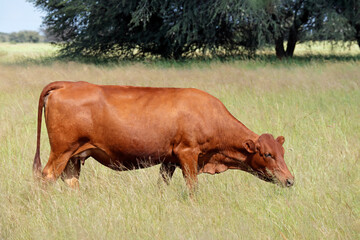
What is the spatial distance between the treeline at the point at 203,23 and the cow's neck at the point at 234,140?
12.1 meters

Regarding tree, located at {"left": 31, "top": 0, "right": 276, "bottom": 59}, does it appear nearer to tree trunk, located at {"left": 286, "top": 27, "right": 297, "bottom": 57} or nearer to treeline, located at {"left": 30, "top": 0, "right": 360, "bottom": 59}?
treeline, located at {"left": 30, "top": 0, "right": 360, "bottom": 59}

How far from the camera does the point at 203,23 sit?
17156 millimetres

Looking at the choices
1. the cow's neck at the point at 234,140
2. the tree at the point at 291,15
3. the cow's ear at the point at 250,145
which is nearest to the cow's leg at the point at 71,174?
the cow's neck at the point at 234,140

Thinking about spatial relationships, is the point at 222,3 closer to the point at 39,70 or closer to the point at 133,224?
the point at 39,70

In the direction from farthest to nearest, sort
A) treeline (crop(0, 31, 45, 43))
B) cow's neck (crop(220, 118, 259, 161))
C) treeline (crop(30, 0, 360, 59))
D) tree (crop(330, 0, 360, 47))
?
treeline (crop(0, 31, 45, 43)) < tree (crop(330, 0, 360, 47)) < treeline (crop(30, 0, 360, 59)) < cow's neck (crop(220, 118, 259, 161))

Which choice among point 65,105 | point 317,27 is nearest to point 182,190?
point 65,105

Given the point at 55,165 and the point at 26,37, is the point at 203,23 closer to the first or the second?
the point at 55,165

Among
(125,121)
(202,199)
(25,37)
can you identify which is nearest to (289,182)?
(202,199)

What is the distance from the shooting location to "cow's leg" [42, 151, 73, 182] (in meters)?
3.95

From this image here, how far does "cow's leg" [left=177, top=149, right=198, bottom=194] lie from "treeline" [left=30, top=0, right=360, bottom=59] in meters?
12.4

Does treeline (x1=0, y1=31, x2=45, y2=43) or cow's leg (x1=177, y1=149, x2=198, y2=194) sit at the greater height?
cow's leg (x1=177, y1=149, x2=198, y2=194)

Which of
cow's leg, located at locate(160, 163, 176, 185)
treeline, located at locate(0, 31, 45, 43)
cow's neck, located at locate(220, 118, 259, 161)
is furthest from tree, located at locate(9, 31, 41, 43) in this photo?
cow's neck, located at locate(220, 118, 259, 161)

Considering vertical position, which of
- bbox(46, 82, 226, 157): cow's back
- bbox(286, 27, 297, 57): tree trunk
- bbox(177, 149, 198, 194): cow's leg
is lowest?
bbox(286, 27, 297, 57): tree trunk

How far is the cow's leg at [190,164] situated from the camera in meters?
3.96
